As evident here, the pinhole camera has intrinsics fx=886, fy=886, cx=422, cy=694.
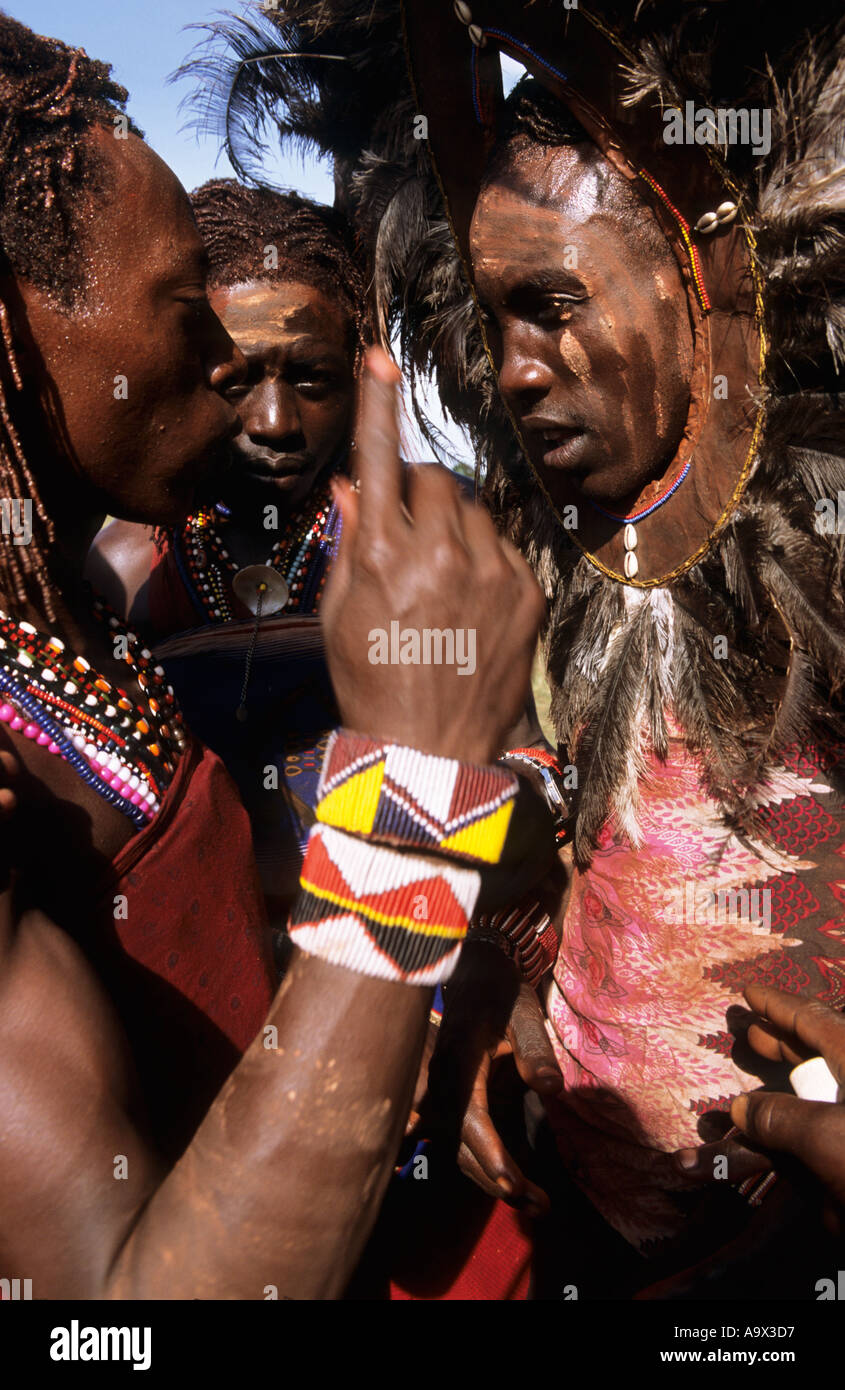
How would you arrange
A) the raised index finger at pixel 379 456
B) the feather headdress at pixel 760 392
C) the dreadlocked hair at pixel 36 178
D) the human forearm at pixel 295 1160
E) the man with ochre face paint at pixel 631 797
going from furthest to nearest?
the man with ochre face paint at pixel 631 797, the feather headdress at pixel 760 392, the dreadlocked hair at pixel 36 178, the raised index finger at pixel 379 456, the human forearm at pixel 295 1160

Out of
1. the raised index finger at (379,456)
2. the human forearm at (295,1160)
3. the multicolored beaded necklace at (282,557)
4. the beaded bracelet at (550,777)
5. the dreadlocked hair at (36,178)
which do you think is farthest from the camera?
the multicolored beaded necklace at (282,557)

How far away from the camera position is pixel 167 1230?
2.83ft

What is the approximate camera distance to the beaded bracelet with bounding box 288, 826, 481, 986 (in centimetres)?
90

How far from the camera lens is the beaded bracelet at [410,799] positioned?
2.97 ft

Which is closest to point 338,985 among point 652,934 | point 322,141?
point 652,934

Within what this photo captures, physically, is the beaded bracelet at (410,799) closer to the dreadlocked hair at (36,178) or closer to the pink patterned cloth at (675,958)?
the dreadlocked hair at (36,178)

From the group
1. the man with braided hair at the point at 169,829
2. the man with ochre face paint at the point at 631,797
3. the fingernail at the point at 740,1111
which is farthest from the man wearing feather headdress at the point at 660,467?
the man with braided hair at the point at 169,829

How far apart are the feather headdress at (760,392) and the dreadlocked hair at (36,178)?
0.76 metres

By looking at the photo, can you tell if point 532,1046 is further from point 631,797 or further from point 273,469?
point 273,469

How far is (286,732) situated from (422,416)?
0.83 metres

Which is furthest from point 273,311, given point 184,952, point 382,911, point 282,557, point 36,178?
point 382,911

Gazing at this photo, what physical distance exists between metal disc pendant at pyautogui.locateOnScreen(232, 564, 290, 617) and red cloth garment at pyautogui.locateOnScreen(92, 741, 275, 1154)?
3.94ft
